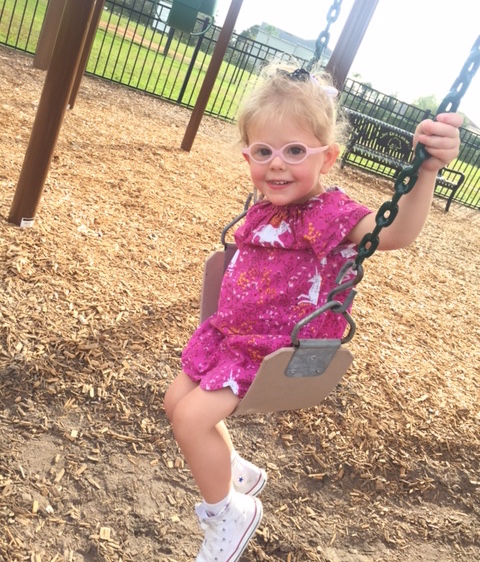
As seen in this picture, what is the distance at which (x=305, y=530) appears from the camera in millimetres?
2320

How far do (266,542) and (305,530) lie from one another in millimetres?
190

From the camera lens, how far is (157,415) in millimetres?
2602

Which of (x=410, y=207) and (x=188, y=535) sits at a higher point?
(x=410, y=207)

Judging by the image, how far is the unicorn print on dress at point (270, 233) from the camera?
1.77 m

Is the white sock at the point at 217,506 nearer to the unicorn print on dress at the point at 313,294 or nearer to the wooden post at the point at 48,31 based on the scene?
the unicorn print on dress at the point at 313,294

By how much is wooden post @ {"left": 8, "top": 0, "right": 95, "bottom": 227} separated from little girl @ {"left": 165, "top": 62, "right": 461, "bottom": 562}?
177 centimetres

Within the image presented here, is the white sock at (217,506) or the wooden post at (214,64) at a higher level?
the wooden post at (214,64)

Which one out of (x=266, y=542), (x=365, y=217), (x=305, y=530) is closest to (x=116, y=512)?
(x=266, y=542)

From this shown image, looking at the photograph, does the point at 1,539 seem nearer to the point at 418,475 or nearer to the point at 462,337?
the point at 418,475

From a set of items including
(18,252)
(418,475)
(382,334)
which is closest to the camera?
(418,475)

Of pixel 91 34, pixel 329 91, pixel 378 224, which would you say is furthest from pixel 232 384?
pixel 91 34

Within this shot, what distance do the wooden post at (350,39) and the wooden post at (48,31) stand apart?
464 cm

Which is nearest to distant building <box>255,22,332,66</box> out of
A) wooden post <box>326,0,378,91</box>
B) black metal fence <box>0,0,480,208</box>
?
black metal fence <box>0,0,480,208</box>

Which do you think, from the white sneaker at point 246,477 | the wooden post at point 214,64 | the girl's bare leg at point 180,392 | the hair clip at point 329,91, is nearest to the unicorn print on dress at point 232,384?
the girl's bare leg at point 180,392
